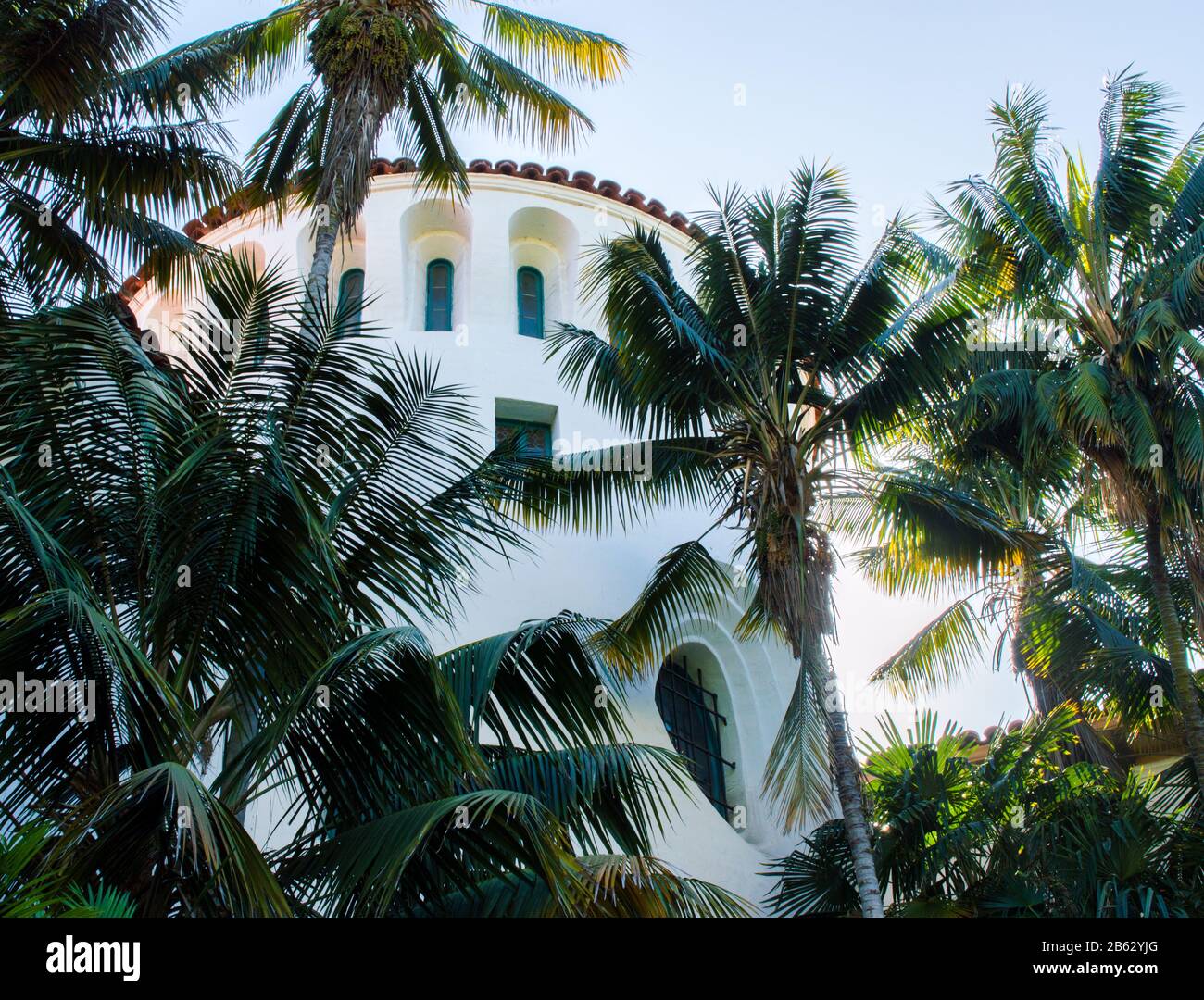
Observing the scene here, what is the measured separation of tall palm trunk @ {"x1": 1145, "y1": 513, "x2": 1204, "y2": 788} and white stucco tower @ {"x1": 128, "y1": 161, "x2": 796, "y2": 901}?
14.3 feet

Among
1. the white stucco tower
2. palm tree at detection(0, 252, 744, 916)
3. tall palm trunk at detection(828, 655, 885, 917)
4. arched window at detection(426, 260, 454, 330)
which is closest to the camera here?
palm tree at detection(0, 252, 744, 916)

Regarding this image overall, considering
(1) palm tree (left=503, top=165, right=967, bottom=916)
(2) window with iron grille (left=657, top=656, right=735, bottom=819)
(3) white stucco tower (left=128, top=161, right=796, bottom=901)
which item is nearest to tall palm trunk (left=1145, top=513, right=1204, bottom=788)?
(1) palm tree (left=503, top=165, right=967, bottom=916)

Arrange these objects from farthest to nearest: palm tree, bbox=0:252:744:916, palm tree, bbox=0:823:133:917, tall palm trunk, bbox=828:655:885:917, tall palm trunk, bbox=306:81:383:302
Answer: tall palm trunk, bbox=306:81:383:302 < tall palm trunk, bbox=828:655:885:917 < palm tree, bbox=0:252:744:916 < palm tree, bbox=0:823:133:917

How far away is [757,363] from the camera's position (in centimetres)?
1254

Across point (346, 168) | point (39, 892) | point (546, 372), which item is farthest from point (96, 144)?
point (39, 892)

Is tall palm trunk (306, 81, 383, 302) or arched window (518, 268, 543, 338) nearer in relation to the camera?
tall palm trunk (306, 81, 383, 302)

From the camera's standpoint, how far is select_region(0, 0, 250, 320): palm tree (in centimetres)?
1152

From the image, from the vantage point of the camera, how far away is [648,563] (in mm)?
15617

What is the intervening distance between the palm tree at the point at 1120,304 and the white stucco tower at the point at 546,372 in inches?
170

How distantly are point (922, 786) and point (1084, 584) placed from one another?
3.28m

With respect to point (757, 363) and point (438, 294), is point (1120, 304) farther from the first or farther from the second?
point (438, 294)

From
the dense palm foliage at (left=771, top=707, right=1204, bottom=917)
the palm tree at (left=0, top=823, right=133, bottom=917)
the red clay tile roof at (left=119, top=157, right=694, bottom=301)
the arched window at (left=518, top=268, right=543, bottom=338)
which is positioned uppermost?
the red clay tile roof at (left=119, top=157, right=694, bottom=301)

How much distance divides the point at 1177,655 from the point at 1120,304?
155 inches

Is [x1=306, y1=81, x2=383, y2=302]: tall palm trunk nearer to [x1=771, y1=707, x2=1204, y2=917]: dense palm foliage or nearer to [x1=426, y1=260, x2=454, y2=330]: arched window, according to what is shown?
[x1=426, y1=260, x2=454, y2=330]: arched window
